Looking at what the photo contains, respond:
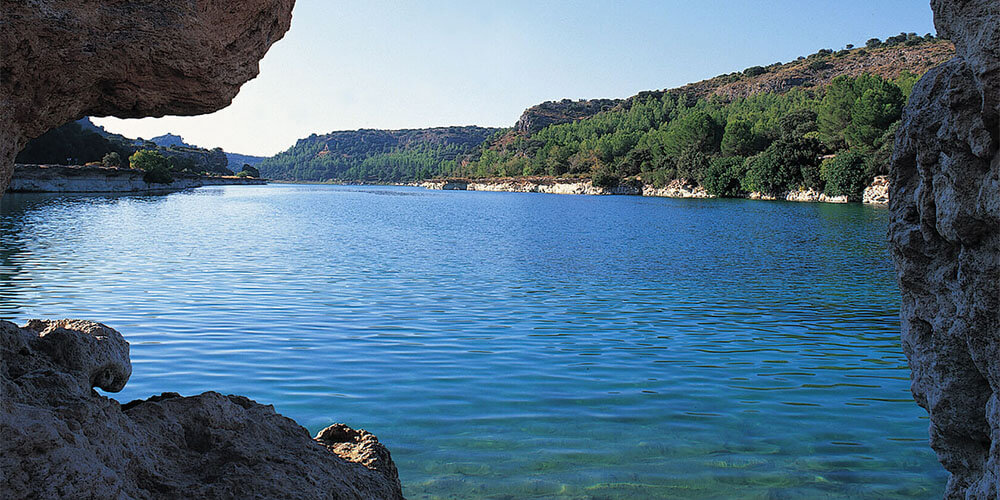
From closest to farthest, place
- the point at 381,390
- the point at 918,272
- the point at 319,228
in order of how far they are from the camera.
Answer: the point at 918,272 → the point at 381,390 → the point at 319,228

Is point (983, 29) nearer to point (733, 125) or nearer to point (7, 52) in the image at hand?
point (7, 52)

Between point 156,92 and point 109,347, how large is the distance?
143cm

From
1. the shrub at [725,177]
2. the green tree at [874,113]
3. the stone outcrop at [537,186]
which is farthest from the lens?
the stone outcrop at [537,186]

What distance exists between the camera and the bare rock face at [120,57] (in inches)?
118

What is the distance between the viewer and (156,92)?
12.3 feet

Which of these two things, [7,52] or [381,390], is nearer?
[7,52]

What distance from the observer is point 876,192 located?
6044cm

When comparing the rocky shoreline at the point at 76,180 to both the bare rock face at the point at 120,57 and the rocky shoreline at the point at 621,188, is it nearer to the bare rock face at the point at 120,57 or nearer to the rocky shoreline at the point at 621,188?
the bare rock face at the point at 120,57

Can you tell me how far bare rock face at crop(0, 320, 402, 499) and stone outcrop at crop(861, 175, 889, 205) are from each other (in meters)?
65.9

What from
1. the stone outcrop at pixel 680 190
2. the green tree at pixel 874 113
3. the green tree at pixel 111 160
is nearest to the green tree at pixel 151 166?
the green tree at pixel 111 160

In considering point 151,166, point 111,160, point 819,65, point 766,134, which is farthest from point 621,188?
point 111,160

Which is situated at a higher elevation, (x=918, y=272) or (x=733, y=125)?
(x=733, y=125)

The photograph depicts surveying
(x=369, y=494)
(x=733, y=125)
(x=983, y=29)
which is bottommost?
(x=369, y=494)

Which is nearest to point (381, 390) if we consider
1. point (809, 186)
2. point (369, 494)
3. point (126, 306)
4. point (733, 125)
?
point (369, 494)
